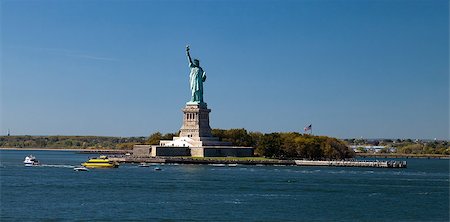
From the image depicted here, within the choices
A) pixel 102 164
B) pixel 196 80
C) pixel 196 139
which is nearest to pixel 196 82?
pixel 196 80

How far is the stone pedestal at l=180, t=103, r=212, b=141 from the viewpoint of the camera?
104312 mm

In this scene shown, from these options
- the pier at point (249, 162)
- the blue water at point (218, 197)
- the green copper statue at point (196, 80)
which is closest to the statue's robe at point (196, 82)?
the green copper statue at point (196, 80)

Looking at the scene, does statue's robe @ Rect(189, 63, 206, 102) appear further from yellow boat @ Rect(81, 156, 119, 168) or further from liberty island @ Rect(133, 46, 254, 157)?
yellow boat @ Rect(81, 156, 119, 168)

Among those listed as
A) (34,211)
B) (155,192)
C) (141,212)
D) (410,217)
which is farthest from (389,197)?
(34,211)

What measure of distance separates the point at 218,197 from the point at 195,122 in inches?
1915

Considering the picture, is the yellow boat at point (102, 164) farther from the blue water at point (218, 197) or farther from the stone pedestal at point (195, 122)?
the stone pedestal at point (195, 122)

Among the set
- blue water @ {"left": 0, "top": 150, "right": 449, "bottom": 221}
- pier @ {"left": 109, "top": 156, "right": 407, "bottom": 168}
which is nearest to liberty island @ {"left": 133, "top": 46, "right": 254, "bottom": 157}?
pier @ {"left": 109, "top": 156, "right": 407, "bottom": 168}

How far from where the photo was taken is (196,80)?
106938mm

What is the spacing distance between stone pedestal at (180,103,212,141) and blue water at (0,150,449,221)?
22.5 m

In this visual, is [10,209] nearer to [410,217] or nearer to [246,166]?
[410,217]

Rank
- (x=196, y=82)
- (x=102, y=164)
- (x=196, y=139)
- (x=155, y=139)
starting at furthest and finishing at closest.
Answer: (x=155, y=139) < (x=196, y=82) < (x=196, y=139) < (x=102, y=164)

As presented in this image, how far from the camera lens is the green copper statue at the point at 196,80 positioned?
106688 mm

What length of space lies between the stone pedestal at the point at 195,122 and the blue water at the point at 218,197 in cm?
2247

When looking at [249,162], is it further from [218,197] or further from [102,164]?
[218,197]
